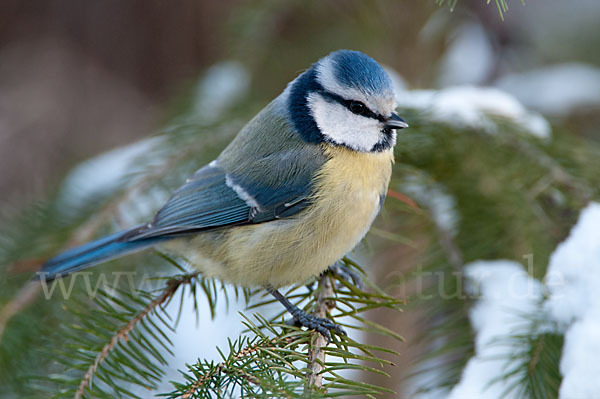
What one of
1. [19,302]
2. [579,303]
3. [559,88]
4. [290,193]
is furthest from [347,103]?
[559,88]

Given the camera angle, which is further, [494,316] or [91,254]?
[91,254]

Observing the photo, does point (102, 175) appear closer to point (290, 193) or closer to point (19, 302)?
point (19, 302)

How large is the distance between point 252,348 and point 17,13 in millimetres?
3404

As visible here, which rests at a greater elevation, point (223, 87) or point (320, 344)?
point (223, 87)

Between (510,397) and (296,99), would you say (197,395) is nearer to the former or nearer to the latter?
(510,397)

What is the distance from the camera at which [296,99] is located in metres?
1.68

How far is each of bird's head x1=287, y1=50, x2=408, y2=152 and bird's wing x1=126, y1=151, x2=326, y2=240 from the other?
0.39ft

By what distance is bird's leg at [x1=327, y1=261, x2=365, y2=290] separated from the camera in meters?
1.60

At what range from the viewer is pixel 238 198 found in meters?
1.65

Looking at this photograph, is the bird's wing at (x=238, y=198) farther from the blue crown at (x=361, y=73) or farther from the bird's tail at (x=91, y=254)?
the blue crown at (x=361, y=73)

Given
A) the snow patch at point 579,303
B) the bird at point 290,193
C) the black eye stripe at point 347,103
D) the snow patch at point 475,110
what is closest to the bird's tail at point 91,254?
the bird at point 290,193

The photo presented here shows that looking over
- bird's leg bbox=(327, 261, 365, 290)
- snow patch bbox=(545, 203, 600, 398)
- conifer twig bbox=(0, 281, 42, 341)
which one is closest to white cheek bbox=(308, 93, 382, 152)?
bird's leg bbox=(327, 261, 365, 290)

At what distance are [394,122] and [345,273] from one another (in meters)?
0.48

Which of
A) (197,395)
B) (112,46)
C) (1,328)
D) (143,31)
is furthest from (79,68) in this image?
(197,395)
